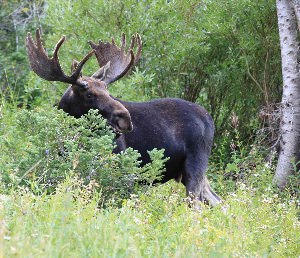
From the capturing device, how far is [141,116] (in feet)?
33.5

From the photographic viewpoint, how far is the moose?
9703 millimetres

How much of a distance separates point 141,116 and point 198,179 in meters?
1.02

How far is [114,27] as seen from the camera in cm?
1296

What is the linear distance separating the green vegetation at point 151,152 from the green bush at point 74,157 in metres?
0.01

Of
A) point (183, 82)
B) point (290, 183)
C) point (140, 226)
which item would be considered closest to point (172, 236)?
point (140, 226)

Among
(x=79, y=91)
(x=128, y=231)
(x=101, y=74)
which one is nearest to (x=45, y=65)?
(x=79, y=91)

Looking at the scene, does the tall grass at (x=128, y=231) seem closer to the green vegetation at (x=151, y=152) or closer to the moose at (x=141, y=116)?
the green vegetation at (x=151, y=152)

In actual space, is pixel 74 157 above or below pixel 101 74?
above

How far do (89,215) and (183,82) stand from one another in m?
7.70

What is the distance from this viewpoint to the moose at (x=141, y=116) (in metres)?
9.70

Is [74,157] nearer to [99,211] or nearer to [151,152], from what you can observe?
[99,211]

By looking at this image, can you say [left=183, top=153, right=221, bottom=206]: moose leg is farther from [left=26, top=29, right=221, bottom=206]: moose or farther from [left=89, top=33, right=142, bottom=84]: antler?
[left=89, top=33, right=142, bottom=84]: antler

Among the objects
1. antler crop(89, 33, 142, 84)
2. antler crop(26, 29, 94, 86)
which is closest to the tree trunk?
antler crop(89, 33, 142, 84)

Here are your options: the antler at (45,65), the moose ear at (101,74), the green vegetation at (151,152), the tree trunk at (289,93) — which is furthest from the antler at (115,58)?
the tree trunk at (289,93)
